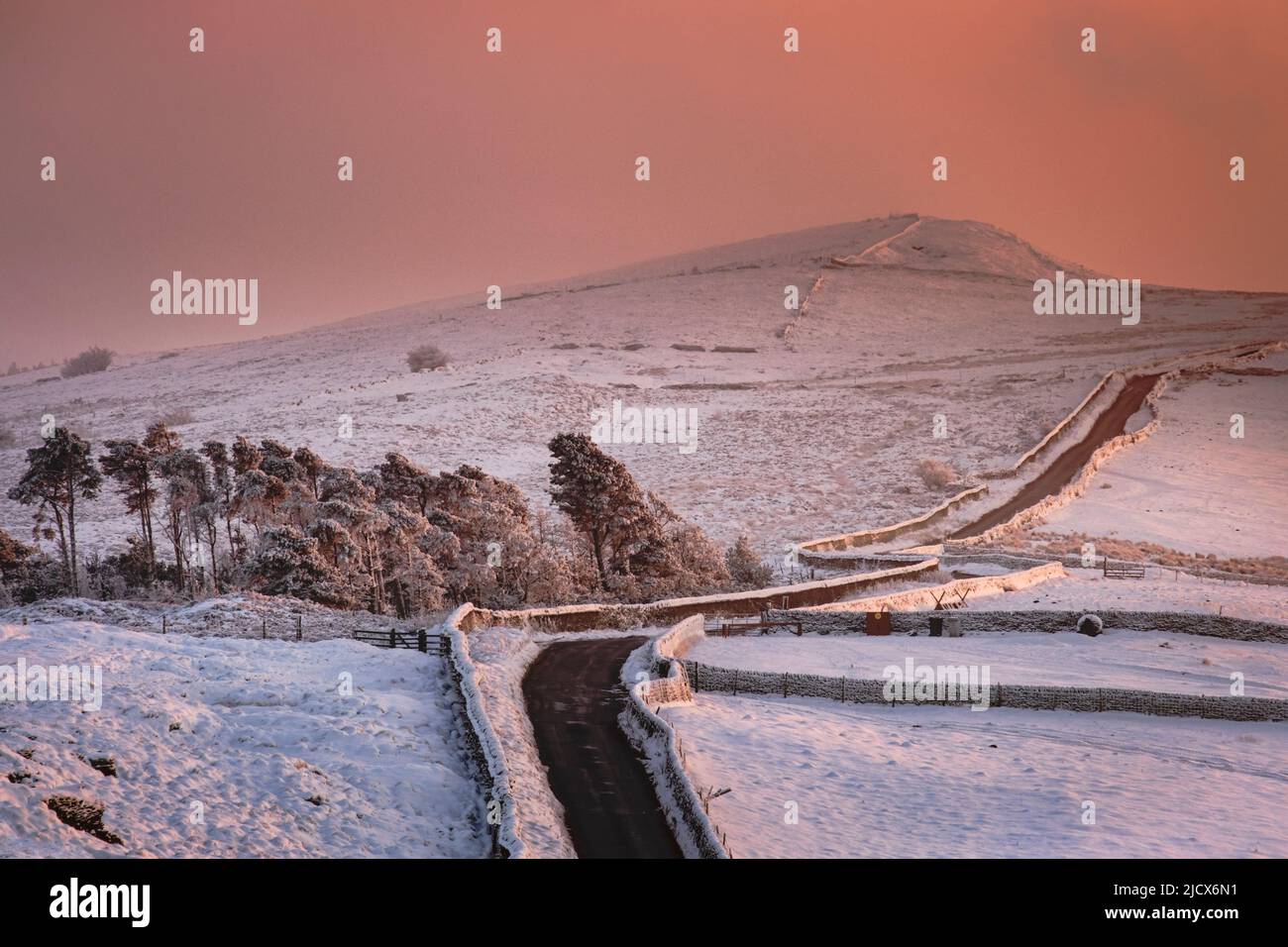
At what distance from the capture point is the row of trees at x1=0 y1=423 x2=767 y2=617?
50.5 m

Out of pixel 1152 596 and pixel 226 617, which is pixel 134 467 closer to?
pixel 226 617

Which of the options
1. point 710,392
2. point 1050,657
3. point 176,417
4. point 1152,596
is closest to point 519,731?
point 1050,657

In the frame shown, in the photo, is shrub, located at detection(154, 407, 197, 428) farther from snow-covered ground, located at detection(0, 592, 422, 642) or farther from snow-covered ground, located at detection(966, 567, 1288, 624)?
snow-covered ground, located at detection(966, 567, 1288, 624)

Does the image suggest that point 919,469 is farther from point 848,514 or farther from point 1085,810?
point 1085,810

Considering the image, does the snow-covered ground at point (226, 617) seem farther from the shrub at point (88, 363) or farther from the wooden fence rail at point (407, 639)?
the shrub at point (88, 363)

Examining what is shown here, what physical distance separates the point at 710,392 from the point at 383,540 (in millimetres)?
85761

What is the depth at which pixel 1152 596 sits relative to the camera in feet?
172

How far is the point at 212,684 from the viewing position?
29969mm

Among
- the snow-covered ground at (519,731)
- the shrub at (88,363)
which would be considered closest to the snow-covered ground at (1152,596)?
the snow-covered ground at (519,731)

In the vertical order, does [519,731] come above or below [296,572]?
below

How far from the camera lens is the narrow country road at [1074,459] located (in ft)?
255

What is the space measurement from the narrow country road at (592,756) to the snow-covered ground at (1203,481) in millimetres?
46693

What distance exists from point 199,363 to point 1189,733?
542 feet
